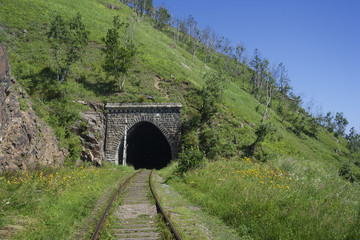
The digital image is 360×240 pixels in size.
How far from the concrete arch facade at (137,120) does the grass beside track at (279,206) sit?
14.3 meters

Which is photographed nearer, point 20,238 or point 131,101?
point 20,238

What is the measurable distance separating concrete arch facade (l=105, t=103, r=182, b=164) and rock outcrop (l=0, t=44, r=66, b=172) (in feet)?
26.7

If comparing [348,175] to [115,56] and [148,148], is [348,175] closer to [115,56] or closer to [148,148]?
[148,148]

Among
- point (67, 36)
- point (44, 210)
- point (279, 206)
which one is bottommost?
point (44, 210)

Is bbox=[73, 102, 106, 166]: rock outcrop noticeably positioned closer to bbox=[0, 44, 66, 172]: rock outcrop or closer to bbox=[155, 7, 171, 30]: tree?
bbox=[0, 44, 66, 172]: rock outcrop

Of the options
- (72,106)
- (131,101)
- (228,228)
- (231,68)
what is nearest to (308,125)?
(231,68)

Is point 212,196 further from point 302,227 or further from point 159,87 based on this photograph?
point 159,87

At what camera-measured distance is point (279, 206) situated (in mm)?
6668

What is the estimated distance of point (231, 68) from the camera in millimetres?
98125

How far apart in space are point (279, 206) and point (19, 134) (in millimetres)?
11677

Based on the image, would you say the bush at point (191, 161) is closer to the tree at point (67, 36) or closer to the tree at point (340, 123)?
the tree at point (67, 36)

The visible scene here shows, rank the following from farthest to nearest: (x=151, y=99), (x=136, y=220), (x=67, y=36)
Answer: (x=151, y=99) < (x=67, y=36) < (x=136, y=220)

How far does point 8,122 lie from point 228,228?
407 inches

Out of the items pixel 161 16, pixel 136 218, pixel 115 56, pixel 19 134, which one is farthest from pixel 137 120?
pixel 161 16
